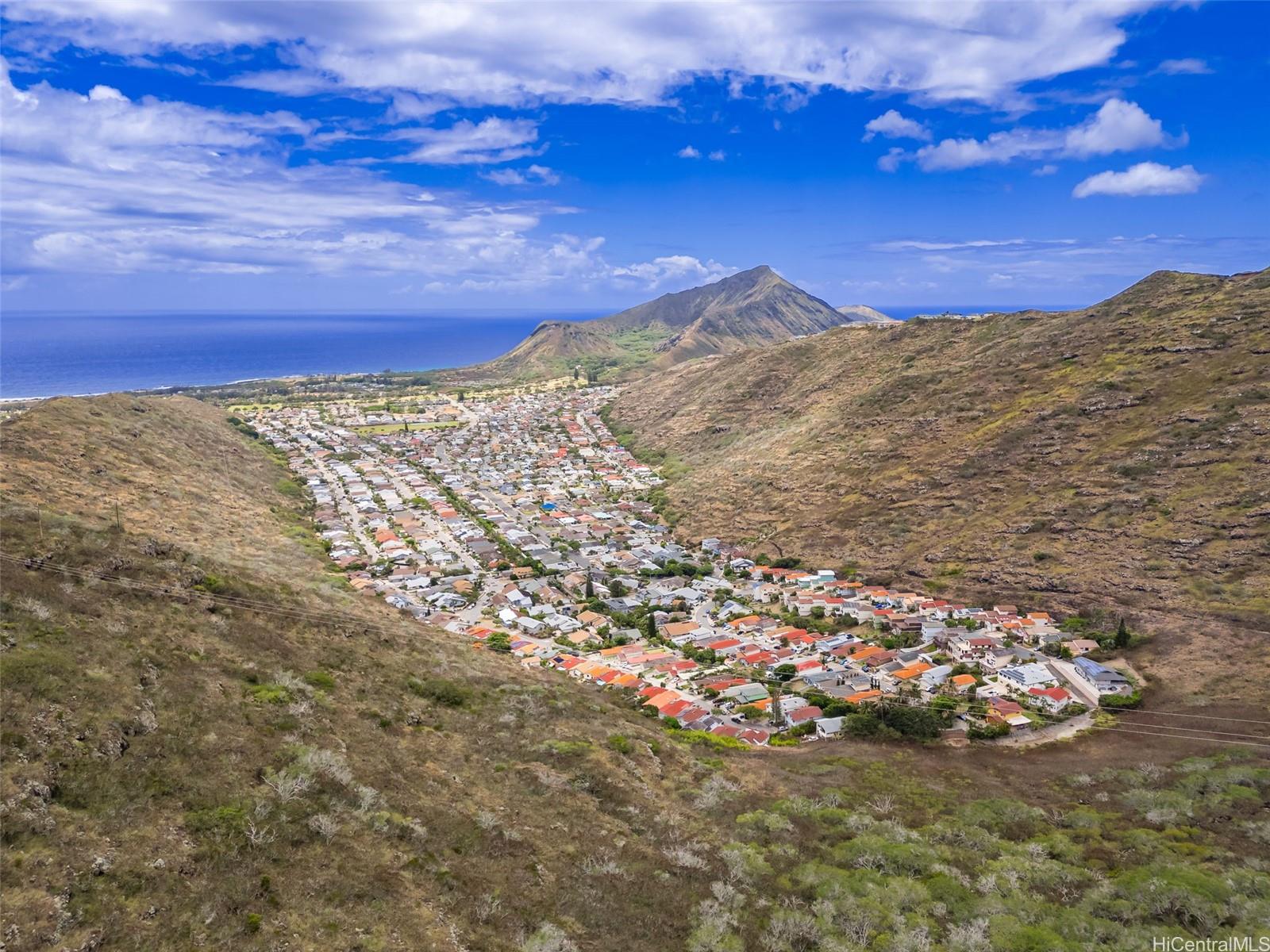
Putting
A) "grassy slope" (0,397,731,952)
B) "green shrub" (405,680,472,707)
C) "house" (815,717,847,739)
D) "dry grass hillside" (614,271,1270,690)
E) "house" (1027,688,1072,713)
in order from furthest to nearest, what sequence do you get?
"dry grass hillside" (614,271,1270,690) < "house" (1027,688,1072,713) < "house" (815,717,847,739) < "green shrub" (405,680,472,707) < "grassy slope" (0,397,731,952)

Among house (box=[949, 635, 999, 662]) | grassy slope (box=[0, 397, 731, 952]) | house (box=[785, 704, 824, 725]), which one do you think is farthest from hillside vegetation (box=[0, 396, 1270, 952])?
house (box=[949, 635, 999, 662])

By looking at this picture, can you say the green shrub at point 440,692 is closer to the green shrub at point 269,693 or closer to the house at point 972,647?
the green shrub at point 269,693

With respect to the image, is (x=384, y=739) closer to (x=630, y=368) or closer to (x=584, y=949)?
(x=584, y=949)

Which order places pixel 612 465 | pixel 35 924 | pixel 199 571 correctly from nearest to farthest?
pixel 35 924
pixel 199 571
pixel 612 465

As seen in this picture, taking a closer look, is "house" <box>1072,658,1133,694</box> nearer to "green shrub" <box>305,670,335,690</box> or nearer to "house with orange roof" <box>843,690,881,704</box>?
"house with orange roof" <box>843,690,881,704</box>

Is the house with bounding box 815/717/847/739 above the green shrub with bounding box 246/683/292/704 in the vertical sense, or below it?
below

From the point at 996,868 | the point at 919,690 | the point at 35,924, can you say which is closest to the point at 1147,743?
the point at 919,690

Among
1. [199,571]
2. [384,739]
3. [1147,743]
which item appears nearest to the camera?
[384,739]
